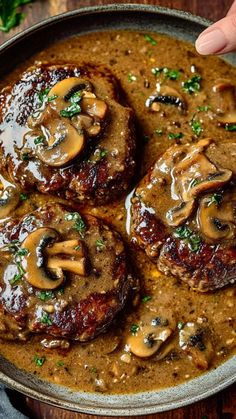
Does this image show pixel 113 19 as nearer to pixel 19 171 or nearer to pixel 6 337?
pixel 19 171

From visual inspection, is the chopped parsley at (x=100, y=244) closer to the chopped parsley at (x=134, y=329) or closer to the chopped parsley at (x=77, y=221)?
the chopped parsley at (x=77, y=221)

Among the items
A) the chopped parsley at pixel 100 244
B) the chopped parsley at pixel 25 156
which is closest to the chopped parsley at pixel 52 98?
the chopped parsley at pixel 25 156

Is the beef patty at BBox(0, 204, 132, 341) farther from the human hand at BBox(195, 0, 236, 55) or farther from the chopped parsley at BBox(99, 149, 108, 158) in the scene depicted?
the human hand at BBox(195, 0, 236, 55)

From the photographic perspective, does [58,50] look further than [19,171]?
Yes

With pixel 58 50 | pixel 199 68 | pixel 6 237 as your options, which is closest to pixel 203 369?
pixel 6 237

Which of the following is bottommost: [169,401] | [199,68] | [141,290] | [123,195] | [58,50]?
[169,401]

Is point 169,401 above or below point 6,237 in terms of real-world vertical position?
below
